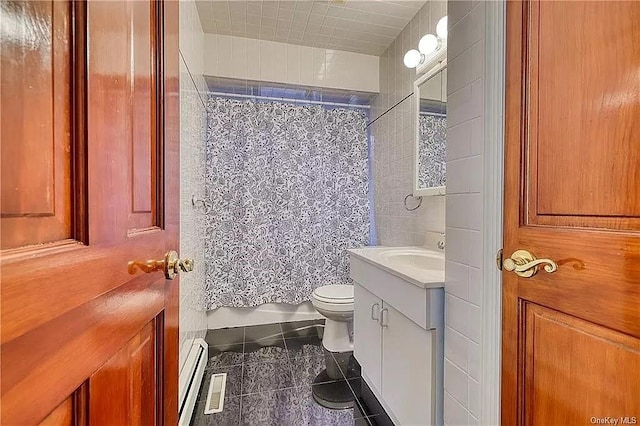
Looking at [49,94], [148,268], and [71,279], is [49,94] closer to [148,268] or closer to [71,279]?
[71,279]

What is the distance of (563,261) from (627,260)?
0.12m

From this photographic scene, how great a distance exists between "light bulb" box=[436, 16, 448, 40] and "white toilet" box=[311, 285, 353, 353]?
1732mm

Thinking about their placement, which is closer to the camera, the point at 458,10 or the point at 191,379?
the point at 458,10

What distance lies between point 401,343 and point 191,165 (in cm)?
159

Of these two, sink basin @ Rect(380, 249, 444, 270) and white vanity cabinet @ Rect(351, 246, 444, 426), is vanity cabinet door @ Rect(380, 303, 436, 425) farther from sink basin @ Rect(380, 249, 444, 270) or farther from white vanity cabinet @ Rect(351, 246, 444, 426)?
sink basin @ Rect(380, 249, 444, 270)

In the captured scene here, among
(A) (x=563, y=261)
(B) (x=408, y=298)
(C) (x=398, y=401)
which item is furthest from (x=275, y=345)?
(A) (x=563, y=261)

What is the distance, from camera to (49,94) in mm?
391

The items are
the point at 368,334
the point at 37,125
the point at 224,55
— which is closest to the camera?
the point at 37,125

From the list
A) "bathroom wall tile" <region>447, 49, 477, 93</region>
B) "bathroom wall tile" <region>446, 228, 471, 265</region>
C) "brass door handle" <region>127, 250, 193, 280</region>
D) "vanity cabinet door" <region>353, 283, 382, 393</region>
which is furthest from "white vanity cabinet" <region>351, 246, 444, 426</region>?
"brass door handle" <region>127, 250, 193, 280</region>

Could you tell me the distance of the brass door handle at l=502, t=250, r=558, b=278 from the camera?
71cm

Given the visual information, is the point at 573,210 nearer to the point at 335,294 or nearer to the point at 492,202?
the point at 492,202

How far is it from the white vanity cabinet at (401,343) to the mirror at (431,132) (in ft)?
2.30

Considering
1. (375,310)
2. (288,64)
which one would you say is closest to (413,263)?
(375,310)

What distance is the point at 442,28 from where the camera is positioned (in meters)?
1.85
